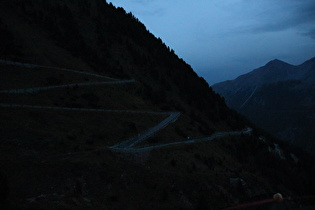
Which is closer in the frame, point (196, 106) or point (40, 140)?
point (40, 140)

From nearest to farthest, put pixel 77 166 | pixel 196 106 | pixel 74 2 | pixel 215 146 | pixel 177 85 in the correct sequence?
pixel 77 166, pixel 215 146, pixel 196 106, pixel 177 85, pixel 74 2

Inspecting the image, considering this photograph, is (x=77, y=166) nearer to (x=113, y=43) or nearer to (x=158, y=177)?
(x=158, y=177)

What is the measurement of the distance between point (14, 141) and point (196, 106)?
64.3 m

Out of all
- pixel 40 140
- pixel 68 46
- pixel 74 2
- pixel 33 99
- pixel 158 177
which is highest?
pixel 74 2

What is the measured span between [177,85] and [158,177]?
216 feet

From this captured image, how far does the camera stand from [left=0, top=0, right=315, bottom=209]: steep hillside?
32.2 metres

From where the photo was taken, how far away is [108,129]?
163ft

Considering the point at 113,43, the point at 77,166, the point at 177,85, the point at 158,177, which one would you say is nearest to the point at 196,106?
the point at 177,85

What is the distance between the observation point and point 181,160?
153 ft

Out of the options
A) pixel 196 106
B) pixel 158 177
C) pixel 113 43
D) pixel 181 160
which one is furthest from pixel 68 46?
pixel 158 177

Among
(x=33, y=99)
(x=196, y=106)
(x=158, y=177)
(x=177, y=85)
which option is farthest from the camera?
(x=177, y=85)

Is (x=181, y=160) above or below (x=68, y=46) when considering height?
below

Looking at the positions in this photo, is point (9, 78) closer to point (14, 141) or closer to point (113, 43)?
point (14, 141)

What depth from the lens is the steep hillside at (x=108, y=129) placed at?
106ft
